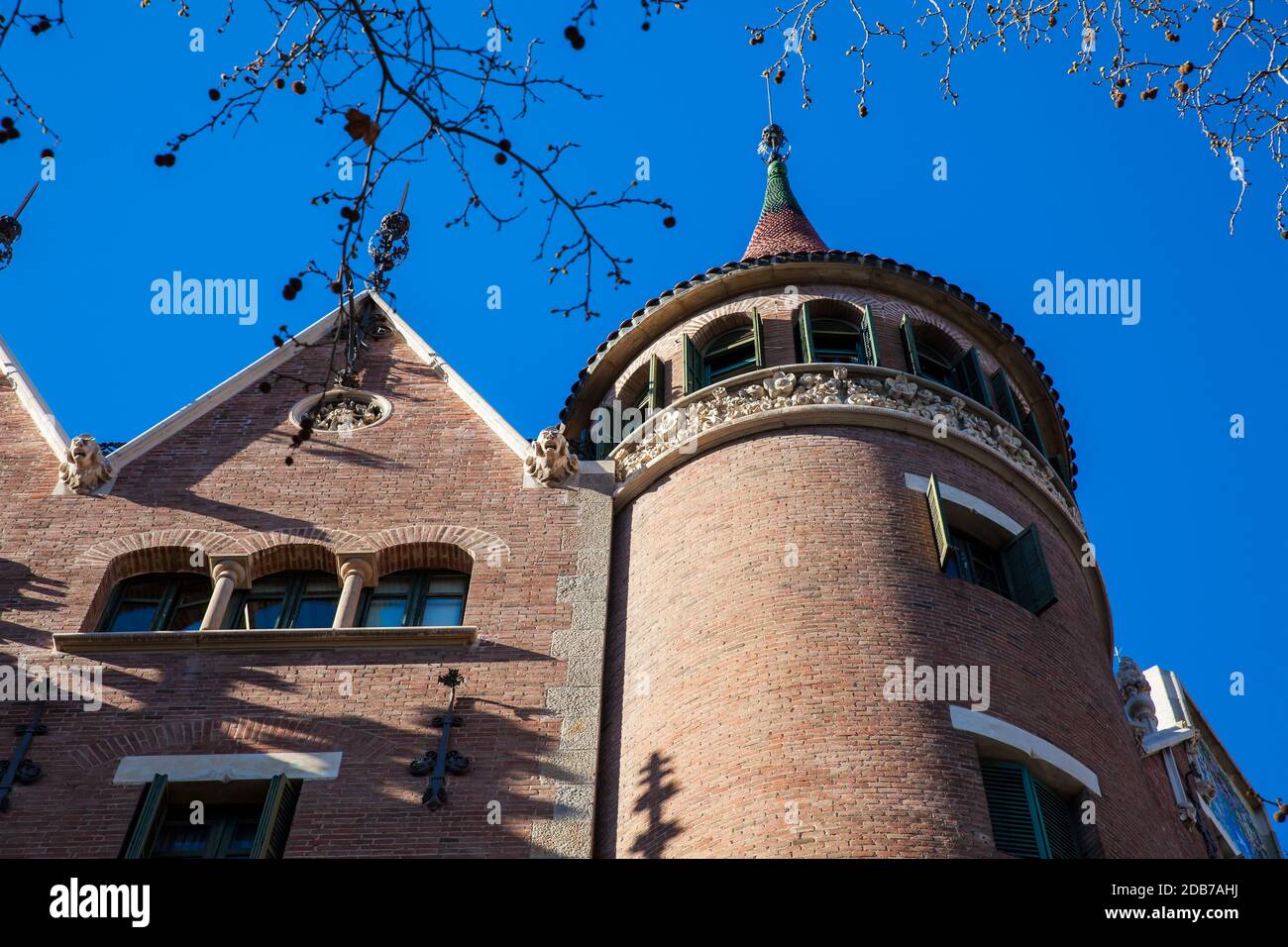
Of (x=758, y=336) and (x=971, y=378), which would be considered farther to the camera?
(x=971, y=378)

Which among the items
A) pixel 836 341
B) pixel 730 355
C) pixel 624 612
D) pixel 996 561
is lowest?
pixel 624 612

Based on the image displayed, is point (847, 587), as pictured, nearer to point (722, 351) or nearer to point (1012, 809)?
point (1012, 809)

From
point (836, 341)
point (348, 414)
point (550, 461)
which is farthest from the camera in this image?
point (836, 341)

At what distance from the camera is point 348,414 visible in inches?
808

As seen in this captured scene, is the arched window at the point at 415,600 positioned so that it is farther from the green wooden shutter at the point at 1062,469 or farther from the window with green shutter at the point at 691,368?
the green wooden shutter at the point at 1062,469

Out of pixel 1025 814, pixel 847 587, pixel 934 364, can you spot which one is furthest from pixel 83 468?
pixel 1025 814

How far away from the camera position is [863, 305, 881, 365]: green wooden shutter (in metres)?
19.9

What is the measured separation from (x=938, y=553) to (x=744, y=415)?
3337 millimetres

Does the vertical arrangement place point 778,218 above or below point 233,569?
above

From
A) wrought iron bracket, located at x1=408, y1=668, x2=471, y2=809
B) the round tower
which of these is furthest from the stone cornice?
wrought iron bracket, located at x1=408, y1=668, x2=471, y2=809

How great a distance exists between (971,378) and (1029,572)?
4.43m

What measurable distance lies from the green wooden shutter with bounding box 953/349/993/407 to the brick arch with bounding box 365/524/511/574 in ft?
22.3

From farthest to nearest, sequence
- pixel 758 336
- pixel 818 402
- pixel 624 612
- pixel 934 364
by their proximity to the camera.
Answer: pixel 934 364 < pixel 758 336 < pixel 818 402 < pixel 624 612
